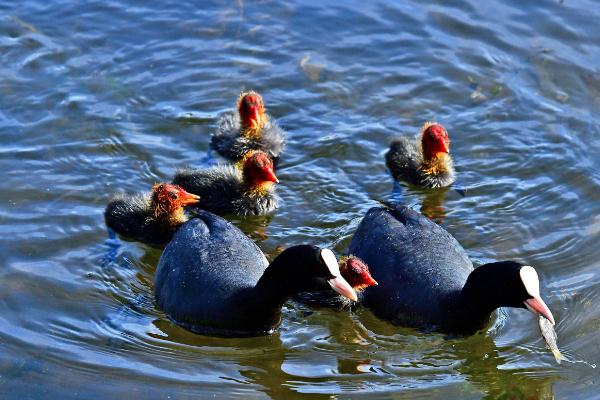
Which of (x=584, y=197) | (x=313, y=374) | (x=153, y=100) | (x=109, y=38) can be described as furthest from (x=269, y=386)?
(x=109, y=38)

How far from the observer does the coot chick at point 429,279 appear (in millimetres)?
5699

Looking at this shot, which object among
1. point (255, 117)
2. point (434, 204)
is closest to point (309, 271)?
point (434, 204)

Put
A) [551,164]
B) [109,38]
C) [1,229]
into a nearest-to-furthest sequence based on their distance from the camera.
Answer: [1,229], [551,164], [109,38]

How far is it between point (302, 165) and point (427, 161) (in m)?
0.90

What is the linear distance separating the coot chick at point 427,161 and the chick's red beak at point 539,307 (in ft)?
7.55

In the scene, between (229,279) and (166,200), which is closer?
(229,279)

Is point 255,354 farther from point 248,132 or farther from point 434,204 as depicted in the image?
point 248,132

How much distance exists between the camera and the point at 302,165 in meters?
8.02

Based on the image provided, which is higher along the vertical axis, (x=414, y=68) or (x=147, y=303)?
(x=414, y=68)

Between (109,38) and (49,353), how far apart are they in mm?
4174

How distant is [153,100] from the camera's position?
8.67 meters

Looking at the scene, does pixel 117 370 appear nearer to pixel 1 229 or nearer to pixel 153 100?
pixel 1 229

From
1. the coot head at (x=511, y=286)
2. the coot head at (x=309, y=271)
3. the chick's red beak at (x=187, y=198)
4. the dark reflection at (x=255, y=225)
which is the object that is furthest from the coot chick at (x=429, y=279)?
the chick's red beak at (x=187, y=198)

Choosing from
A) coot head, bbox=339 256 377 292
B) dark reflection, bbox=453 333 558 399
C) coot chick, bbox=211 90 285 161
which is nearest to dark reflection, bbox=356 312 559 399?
dark reflection, bbox=453 333 558 399
